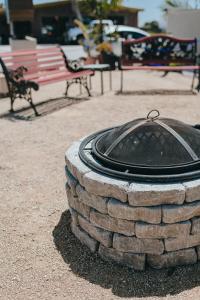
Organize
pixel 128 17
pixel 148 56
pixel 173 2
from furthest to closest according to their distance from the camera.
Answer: pixel 128 17 < pixel 173 2 < pixel 148 56

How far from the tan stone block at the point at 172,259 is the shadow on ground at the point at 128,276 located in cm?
4

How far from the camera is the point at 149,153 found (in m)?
2.90

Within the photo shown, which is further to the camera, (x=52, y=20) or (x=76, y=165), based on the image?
(x=52, y=20)

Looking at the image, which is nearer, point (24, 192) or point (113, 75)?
point (24, 192)

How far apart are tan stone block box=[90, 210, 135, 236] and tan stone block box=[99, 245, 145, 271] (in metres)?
0.19

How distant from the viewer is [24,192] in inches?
162

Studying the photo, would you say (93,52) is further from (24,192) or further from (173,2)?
(173,2)

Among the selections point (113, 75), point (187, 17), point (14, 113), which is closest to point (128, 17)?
point (187, 17)

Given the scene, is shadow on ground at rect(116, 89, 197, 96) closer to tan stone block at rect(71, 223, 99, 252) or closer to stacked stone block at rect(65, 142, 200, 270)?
tan stone block at rect(71, 223, 99, 252)

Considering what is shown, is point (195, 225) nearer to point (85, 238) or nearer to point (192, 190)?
point (192, 190)

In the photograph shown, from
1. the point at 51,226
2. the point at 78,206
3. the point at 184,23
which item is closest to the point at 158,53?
the point at 184,23

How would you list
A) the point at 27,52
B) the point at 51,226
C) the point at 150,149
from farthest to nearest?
the point at 27,52, the point at 51,226, the point at 150,149

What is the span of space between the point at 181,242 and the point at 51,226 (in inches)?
50.4

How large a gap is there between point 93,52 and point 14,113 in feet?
26.7
